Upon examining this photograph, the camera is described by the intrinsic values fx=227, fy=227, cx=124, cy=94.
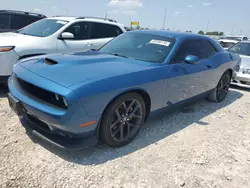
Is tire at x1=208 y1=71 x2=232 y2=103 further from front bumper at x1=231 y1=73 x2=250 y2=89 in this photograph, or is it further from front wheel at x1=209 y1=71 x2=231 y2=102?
front bumper at x1=231 y1=73 x2=250 y2=89

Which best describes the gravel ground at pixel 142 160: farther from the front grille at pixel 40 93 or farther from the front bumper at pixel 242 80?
the front bumper at pixel 242 80

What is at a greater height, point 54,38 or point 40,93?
point 54,38

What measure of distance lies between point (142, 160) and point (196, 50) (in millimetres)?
2391

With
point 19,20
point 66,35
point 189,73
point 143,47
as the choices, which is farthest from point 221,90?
point 19,20

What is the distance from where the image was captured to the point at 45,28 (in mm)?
5441

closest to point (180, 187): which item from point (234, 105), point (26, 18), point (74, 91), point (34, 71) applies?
point (74, 91)

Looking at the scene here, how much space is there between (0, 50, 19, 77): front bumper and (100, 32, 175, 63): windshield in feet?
5.86

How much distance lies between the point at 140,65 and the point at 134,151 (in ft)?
3.80

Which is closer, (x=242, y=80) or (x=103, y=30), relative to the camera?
(x=103, y=30)

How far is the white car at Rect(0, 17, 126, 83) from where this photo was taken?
171 inches

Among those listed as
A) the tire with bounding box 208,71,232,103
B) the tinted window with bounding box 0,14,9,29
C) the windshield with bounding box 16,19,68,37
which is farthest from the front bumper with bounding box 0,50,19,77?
the tinted window with bounding box 0,14,9,29

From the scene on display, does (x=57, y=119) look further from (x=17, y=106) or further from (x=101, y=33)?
(x=101, y=33)

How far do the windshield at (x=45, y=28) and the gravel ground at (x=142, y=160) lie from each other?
7.10 feet

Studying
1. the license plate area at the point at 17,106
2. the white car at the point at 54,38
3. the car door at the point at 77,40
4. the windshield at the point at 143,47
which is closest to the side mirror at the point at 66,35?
the white car at the point at 54,38
